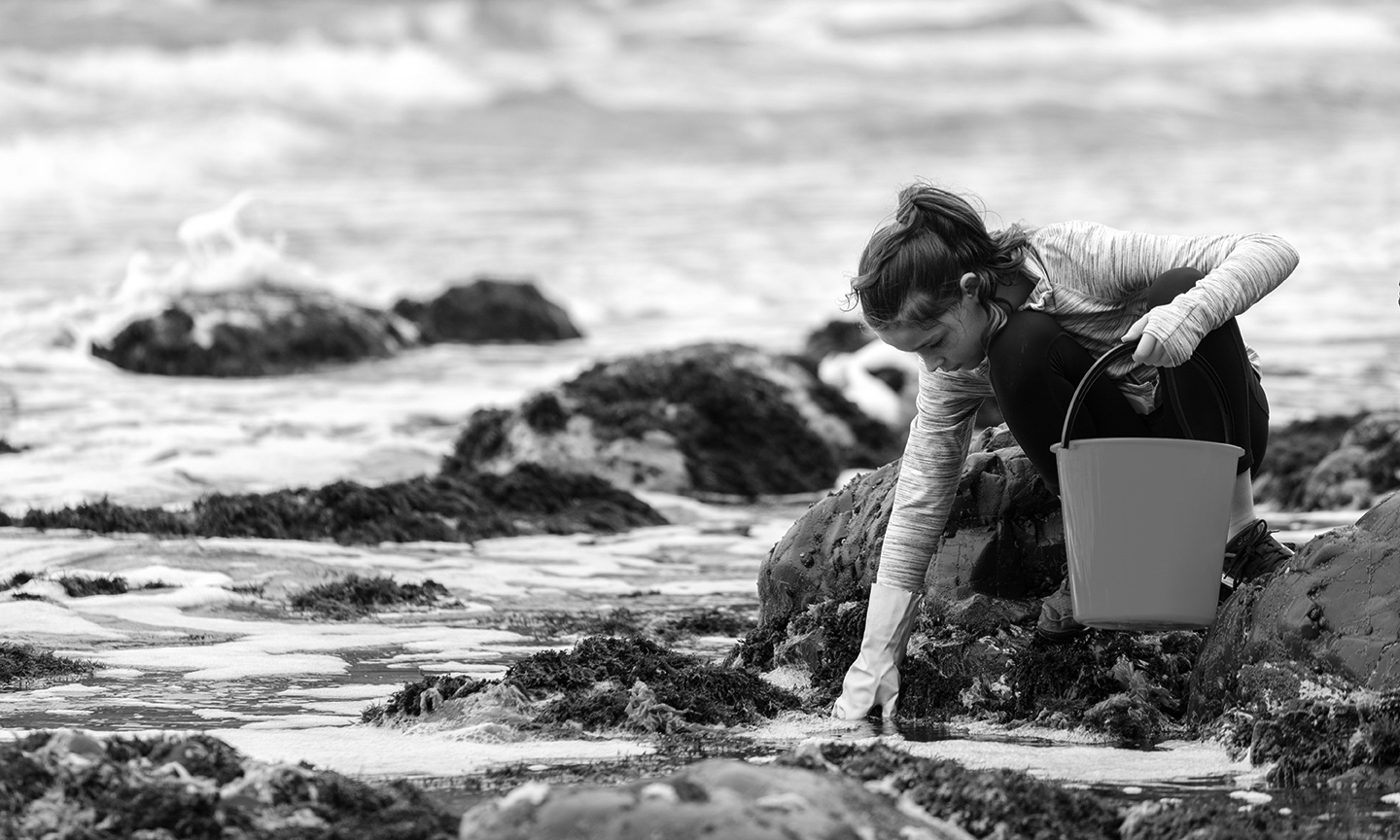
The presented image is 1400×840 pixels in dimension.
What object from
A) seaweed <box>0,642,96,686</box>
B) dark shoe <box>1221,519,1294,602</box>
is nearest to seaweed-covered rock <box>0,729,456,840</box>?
seaweed <box>0,642,96,686</box>

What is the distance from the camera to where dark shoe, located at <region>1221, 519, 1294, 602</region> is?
132 inches

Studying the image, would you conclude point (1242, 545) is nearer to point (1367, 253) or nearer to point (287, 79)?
point (1367, 253)

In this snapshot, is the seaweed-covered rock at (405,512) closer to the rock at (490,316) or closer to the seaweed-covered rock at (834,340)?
the seaweed-covered rock at (834,340)

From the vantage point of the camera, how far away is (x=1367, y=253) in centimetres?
1502

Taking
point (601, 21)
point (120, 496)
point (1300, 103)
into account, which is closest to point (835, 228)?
point (120, 496)

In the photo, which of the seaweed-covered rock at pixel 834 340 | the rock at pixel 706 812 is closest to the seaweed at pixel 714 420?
→ the seaweed-covered rock at pixel 834 340

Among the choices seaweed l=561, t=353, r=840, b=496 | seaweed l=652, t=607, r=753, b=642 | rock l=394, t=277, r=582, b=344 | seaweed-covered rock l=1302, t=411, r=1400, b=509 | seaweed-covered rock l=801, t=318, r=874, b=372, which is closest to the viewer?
seaweed l=652, t=607, r=753, b=642

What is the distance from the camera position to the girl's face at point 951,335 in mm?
3225

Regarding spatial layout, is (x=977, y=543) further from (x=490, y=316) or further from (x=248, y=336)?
(x=490, y=316)

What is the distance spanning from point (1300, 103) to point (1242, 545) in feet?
85.9

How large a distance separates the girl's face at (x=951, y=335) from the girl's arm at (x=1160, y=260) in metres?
0.23

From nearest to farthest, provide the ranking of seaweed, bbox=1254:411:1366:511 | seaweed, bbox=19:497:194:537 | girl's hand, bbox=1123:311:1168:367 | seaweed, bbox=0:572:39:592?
girl's hand, bbox=1123:311:1168:367, seaweed, bbox=0:572:39:592, seaweed, bbox=19:497:194:537, seaweed, bbox=1254:411:1366:511

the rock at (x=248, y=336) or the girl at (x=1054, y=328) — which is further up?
the girl at (x=1054, y=328)

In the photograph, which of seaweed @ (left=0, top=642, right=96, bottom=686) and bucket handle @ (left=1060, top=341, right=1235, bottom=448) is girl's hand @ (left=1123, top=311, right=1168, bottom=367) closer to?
bucket handle @ (left=1060, top=341, right=1235, bottom=448)
